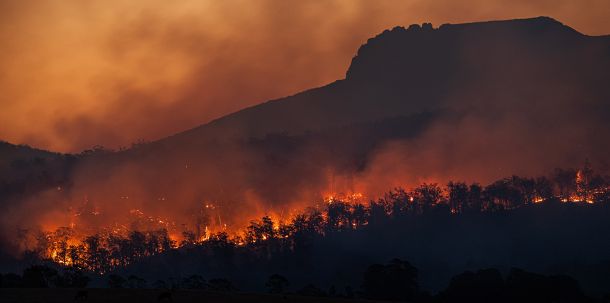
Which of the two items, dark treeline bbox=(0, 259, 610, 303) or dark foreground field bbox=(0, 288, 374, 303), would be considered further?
dark treeline bbox=(0, 259, 610, 303)

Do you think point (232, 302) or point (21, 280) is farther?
point (21, 280)

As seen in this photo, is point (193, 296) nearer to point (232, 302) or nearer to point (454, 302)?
point (232, 302)

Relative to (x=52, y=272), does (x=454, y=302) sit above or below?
below

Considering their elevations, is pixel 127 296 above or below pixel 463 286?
above

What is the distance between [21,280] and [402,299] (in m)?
100

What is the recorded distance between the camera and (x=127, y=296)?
102000mm

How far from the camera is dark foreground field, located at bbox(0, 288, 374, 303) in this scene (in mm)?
99062

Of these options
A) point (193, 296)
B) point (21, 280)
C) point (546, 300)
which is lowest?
point (546, 300)

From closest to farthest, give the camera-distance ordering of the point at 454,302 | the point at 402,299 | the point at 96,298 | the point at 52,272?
the point at 96,298 → the point at 454,302 → the point at 402,299 → the point at 52,272

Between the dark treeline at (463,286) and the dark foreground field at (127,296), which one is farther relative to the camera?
the dark treeline at (463,286)

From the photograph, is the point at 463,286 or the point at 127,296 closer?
the point at 127,296

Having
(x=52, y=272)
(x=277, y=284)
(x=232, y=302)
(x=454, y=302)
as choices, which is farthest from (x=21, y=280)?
(x=454, y=302)

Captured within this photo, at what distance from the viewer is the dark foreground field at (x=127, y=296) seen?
9906 centimetres

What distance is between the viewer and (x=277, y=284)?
184000mm
